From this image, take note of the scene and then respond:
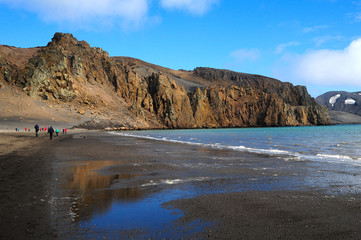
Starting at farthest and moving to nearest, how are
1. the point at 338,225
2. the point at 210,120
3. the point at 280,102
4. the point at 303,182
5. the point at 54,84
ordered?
the point at 280,102 → the point at 210,120 → the point at 54,84 → the point at 303,182 → the point at 338,225

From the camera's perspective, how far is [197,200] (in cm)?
696

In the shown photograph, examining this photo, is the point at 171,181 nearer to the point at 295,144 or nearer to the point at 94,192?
the point at 94,192

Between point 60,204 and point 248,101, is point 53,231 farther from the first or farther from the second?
point 248,101

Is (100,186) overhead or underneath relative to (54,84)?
underneath

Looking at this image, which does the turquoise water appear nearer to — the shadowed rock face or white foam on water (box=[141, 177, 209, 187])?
white foam on water (box=[141, 177, 209, 187])

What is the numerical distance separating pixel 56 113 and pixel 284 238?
76144 mm

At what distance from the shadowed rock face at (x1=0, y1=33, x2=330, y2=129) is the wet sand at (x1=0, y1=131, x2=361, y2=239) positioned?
7103 centimetres

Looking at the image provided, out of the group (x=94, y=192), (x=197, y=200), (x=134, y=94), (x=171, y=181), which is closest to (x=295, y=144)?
(x=171, y=181)

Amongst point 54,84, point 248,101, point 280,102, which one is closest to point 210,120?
point 248,101

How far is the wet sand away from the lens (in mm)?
4793

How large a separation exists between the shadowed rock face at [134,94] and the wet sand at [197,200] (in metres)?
71.0

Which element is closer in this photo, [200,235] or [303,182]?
[200,235]

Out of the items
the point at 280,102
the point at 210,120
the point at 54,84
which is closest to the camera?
the point at 54,84

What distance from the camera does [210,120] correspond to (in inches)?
5551
